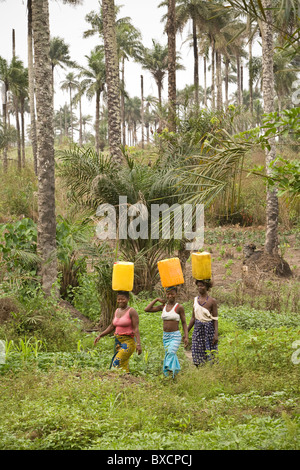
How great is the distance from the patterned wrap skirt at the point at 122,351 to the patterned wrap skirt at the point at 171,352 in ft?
1.41

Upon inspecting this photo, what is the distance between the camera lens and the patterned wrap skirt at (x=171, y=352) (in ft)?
19.4

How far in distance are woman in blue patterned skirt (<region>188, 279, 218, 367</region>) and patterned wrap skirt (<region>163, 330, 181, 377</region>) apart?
411 millimetres

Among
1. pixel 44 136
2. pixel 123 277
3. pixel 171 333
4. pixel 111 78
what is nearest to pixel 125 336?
pixel 171 333

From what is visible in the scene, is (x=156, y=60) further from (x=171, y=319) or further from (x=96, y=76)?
(x=171, y=319)

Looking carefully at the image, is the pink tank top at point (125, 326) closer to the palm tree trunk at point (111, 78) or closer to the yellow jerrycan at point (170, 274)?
the yellow jerrycan at point (170, 274)

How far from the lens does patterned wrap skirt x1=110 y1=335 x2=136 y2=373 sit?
5.78 m

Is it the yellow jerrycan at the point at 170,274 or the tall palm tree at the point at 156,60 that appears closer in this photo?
the yellow jerrycan at the point at 170,274

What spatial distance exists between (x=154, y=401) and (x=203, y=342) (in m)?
1.82

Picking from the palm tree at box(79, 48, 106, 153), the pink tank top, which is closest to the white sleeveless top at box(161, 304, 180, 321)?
the pink tank top

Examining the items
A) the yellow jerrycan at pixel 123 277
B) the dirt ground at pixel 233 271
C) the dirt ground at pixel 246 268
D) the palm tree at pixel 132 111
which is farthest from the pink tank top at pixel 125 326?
the palm tree at pixel 132 111

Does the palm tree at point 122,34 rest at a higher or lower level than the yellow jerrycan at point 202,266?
higher
